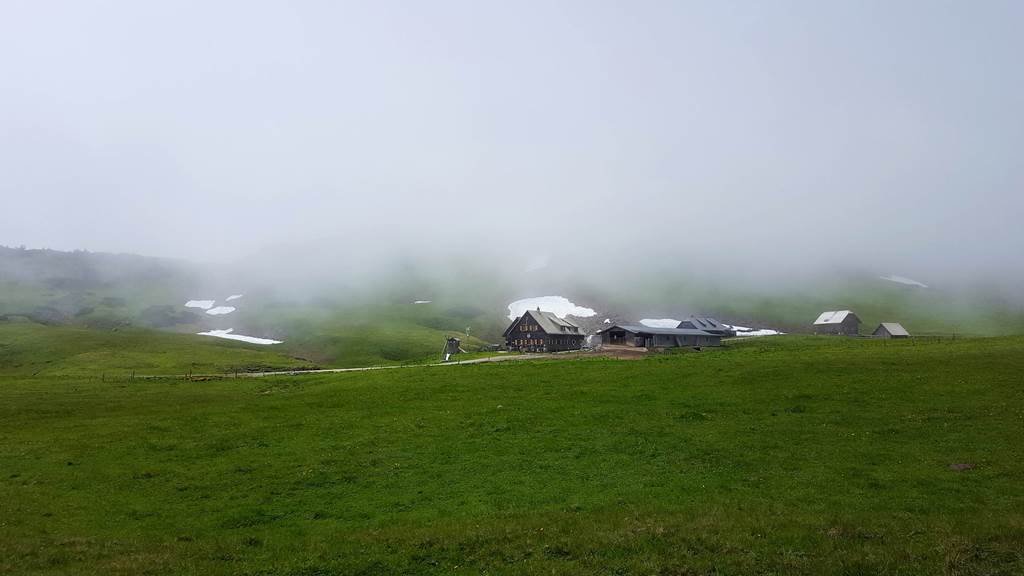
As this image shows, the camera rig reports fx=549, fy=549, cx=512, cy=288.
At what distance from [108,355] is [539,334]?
88.6 m

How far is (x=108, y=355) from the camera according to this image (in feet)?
335

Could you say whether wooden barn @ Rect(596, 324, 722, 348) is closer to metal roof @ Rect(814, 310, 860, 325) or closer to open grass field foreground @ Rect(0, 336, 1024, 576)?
metal roof @ Rect(814, 310, 860, 325)

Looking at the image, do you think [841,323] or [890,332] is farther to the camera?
[841,323]

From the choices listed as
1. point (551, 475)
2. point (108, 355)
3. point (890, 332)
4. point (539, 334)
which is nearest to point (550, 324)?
point (539, 334)

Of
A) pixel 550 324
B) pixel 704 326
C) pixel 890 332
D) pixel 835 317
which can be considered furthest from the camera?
pixel 835 317

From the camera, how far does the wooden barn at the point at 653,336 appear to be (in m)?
116

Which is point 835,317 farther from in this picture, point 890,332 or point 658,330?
point 658,330

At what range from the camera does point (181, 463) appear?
31.0 m

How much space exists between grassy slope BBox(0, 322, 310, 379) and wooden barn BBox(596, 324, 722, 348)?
65263 mm

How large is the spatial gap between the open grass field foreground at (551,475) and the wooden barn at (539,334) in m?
84.8

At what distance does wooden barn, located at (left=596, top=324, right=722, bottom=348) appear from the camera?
116250mm

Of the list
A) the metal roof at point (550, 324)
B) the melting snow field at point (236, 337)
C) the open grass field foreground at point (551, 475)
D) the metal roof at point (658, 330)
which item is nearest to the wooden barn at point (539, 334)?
the metal roof at point (550, 324)

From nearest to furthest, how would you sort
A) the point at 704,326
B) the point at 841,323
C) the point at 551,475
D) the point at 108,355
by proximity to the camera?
the point at 551,475
the point at 108,355
the point at 704,326
the point at 841,323

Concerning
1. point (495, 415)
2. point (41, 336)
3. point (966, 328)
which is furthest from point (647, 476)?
point (966, 328)
